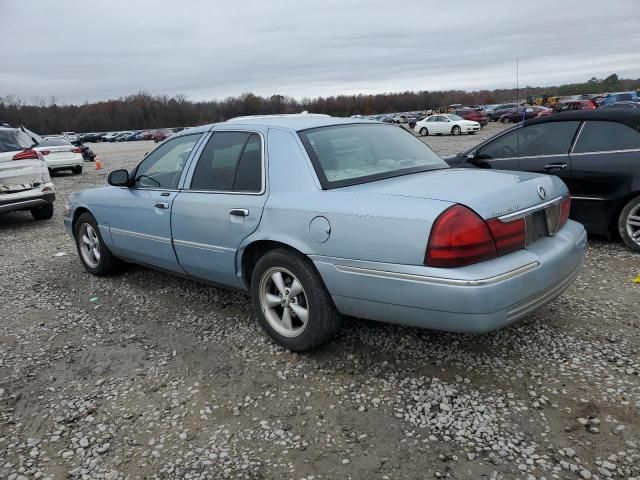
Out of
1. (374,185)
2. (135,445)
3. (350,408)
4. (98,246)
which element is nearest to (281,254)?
(374,185)

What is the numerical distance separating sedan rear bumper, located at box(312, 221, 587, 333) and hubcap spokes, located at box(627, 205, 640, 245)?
110 inches

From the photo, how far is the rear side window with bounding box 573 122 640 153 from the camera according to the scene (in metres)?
5.49

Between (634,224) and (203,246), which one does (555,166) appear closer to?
(634,224)

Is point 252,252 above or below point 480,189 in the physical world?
below

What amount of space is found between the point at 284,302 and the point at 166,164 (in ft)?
6.29

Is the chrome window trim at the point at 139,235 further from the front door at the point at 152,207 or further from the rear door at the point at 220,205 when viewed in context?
the rear door at the point at 220,205

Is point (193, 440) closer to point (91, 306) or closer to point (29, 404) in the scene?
point (29, 404)

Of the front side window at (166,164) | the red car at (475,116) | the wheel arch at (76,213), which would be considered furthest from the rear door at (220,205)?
the red car at (475,116)

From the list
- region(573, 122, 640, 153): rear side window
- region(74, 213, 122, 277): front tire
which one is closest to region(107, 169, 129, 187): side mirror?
region(74, 213, 122, 277): front tire

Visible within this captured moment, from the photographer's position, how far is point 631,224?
5.48 metres

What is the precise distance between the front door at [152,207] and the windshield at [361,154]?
1266 millimetres

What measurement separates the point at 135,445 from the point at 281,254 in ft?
4.54

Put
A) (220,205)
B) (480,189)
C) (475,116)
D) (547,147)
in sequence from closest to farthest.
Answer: (480,189) → (220,205) → (547,147) → (475,116)

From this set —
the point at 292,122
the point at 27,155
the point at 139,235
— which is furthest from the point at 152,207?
the point at 27,155
